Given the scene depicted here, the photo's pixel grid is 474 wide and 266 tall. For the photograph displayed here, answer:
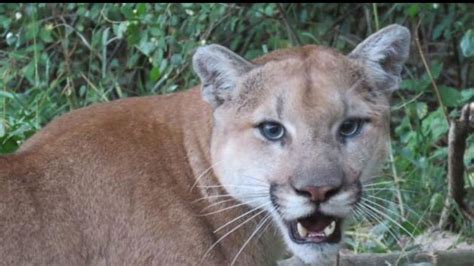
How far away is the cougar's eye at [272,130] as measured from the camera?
5.43 meters

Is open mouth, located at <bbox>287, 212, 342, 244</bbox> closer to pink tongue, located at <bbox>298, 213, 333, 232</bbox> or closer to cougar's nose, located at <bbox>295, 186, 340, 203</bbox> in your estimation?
pink tongue, located at <bbox>298, 213, 333, 232</bbox>

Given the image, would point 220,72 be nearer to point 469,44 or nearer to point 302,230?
point 302,230

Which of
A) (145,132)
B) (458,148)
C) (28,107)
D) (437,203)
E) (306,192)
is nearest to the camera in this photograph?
(306,192)

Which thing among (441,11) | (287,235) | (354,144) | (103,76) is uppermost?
(354,144)

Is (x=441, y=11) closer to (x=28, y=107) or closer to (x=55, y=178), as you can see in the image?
(x=28, y=107)

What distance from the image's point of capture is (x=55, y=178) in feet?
17.5

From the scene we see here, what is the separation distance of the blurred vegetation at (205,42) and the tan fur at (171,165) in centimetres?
259

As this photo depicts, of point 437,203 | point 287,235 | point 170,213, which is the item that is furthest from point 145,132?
point 437,203

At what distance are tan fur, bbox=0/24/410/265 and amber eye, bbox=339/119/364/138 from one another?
1.6 inches

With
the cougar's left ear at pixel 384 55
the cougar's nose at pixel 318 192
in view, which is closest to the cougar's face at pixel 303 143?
the cougar's nose at pixel 318 192

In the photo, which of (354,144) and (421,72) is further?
(421,72)

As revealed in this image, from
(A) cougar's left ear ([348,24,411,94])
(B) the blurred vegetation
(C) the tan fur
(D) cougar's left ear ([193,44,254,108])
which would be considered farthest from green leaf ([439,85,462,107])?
(D) cougar's left ear ([193,44,254,108])

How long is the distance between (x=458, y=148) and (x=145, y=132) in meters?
2.55

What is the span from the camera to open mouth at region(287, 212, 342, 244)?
539cm
